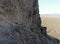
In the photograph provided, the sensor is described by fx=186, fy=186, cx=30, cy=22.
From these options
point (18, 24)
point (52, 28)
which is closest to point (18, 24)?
point (18, 24)

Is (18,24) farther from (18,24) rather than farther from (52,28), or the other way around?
(52,28)

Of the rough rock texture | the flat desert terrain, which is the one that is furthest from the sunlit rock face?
the flat desert terrain

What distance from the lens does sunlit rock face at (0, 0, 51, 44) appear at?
3.12ft

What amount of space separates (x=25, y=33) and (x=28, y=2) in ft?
2.87

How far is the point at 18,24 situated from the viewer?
45.6 inches

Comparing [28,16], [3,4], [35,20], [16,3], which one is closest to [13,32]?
[3,4]

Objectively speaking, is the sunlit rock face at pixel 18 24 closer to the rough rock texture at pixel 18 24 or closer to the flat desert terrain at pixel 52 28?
the rough rock texture at pixel 18 24

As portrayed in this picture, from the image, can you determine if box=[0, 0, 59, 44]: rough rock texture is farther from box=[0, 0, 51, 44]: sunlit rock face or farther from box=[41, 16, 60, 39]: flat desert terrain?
box=[41, 16, 60, 39]: flat desert terrain

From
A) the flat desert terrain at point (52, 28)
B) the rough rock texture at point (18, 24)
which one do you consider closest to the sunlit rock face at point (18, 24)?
the rough rock texture at point (18, 24)

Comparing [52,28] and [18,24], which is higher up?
[18,24]

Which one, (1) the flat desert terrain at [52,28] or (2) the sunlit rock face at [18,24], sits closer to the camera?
(2) the sunlit rock face at [18,24]

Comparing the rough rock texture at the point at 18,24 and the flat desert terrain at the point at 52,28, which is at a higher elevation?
Answer: the rough rock texture at the point at 18,24

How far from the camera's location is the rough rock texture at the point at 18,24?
95 centimetres

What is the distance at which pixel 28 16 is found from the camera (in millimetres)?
1865
